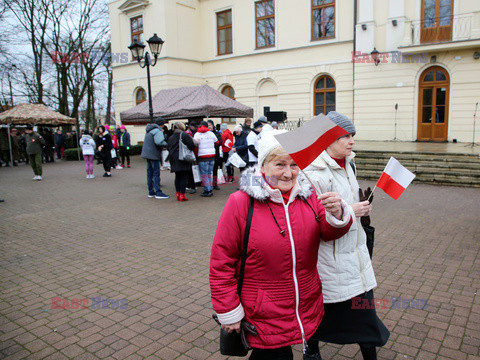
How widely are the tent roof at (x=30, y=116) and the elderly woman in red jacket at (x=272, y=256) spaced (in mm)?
20781

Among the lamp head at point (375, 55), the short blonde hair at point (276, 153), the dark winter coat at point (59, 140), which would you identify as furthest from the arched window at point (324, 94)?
the short blonde hair at point (276, 153)

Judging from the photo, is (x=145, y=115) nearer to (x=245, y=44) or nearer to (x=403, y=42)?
(x=245, y=44)

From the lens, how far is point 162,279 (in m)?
4.65

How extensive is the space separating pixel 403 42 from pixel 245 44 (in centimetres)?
992

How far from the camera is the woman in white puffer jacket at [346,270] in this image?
2354 mm

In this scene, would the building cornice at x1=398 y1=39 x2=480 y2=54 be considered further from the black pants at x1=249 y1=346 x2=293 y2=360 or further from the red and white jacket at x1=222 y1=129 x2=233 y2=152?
the black pants at x1=249 y1=346 x2=293 y2=360

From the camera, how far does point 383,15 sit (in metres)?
19.1

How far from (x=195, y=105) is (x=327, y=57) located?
422 inches

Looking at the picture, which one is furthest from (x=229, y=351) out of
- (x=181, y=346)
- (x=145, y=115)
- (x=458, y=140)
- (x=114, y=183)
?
(x=458, y=140)

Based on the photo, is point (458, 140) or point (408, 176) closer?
point (408, 176)

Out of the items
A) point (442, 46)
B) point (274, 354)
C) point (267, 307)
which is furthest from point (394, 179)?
point (442, 46)

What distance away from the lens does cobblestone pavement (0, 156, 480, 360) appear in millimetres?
3248

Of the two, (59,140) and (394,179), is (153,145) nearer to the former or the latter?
(394,179)

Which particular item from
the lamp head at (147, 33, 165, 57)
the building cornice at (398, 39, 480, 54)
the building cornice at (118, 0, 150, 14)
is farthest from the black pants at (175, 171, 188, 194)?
the building cornice at (118, 0, 150, 14)
